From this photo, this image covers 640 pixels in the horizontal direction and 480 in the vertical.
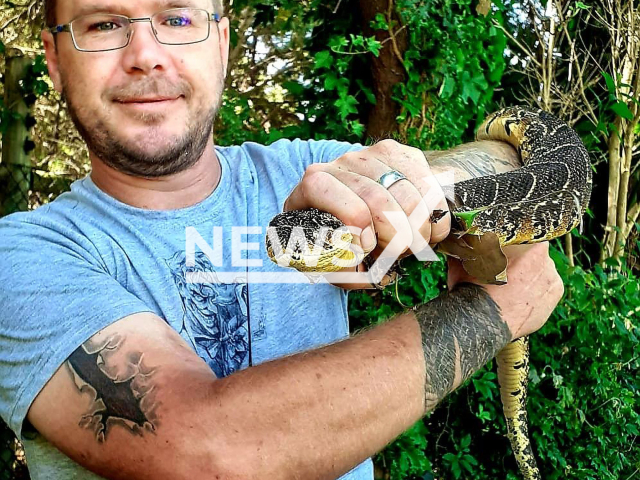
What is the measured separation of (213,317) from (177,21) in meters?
1.16

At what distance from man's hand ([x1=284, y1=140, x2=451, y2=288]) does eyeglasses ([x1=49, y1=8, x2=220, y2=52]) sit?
96 centimetres

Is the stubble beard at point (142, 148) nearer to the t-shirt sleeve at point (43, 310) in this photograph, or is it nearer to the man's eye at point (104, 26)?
the man's eye at point (104, 26)

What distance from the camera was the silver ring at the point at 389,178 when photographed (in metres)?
2.16

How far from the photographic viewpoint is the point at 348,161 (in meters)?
2.30

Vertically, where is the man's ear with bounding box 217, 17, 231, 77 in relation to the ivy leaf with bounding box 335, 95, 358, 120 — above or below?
above

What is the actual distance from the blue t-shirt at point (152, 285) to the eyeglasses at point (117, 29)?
1.82ft

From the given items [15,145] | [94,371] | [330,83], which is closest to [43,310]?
[94,371]

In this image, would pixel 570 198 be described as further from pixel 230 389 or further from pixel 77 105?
pixel 77 105

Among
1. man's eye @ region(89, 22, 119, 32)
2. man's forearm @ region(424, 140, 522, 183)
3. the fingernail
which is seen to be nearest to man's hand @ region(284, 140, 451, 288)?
the fingernail

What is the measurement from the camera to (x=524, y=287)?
A: 264 cm

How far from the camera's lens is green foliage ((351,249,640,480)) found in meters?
5.86

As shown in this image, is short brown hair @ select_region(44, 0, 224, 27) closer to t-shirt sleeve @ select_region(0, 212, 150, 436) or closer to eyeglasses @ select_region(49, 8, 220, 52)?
eyeglasses @ select_region(49, 8, 220, 52)

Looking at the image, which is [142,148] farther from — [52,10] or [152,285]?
[52,10]

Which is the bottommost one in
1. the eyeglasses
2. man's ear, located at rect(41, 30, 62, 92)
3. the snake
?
the snake
